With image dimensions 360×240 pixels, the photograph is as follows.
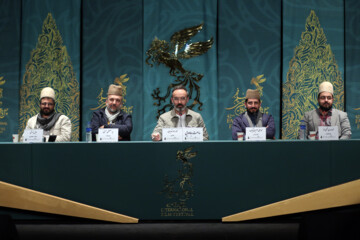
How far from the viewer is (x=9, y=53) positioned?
4.77 metres

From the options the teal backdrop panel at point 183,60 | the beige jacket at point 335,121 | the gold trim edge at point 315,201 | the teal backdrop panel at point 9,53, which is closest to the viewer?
the gold trim edge at point 315,201

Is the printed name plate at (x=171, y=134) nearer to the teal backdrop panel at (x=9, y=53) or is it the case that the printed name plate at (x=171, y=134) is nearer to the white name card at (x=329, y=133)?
the white name card at (x=329, y=133)

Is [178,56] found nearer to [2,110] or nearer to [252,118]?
[252,118]

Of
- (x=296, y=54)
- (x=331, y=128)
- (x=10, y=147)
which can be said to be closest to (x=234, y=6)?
(x=296, y=54)

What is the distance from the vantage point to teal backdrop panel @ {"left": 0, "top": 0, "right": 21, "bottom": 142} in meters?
4.75

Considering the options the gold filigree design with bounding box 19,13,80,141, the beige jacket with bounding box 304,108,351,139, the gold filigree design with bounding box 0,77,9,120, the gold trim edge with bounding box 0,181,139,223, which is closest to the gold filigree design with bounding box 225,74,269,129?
the beige jacket with bounding box 304,108,351,139

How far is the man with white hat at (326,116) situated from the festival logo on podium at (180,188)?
1864 millimetres

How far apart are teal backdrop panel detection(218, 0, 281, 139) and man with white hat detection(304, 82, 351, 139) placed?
37.4 inches

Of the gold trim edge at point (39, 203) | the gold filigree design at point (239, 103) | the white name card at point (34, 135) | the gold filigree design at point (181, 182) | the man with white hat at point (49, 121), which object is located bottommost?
the gold trim edge at point (39, 203)

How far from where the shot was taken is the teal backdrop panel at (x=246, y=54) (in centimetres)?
468

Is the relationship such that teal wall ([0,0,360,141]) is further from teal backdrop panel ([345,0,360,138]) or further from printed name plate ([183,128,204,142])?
printed name plate ([183,128,204,142])

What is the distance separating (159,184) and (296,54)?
3.12 meters

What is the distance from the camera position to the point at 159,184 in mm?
2598

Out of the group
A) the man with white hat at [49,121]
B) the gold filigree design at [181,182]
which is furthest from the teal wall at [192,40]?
the gold filigree design at [181,182]
